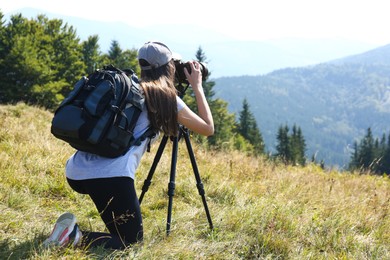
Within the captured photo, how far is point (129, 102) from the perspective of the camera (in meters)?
3.09

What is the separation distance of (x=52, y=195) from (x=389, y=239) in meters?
4.22

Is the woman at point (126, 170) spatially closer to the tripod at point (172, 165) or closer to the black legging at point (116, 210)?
the black legging at point (116, 210)

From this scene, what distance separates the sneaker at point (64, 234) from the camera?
9.91 ft

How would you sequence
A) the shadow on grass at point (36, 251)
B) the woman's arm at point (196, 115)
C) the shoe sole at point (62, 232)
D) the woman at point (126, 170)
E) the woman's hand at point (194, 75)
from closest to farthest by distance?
the shadow on grass at point (36, 251) < the shoe sole at point (62, 232) < the woman at point (126, 170) < the woman's arm at point (196, 115) < the woman's hand at point (194, 75)

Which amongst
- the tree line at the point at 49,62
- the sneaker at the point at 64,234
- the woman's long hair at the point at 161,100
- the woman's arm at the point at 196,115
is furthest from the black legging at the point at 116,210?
the tree line at the point at 49,62

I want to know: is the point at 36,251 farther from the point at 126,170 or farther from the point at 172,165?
the point at 172,165

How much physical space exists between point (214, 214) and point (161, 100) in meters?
1.97

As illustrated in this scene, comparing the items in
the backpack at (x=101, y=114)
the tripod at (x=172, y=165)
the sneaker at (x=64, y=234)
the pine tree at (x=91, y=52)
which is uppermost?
the pine tree at (x=91, y=52)

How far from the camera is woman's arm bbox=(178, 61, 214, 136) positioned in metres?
3.44

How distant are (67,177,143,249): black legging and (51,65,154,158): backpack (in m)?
0.29

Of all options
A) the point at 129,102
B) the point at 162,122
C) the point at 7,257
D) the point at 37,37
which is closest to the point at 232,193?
the point at 162,122

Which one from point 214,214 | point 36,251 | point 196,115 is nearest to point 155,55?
point 196,115

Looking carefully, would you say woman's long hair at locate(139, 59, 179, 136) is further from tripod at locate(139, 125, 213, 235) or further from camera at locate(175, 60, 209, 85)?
tripod at locate(139, 125, 213, 235)

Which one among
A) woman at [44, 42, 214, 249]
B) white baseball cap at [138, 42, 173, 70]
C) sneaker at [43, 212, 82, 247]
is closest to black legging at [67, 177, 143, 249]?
woman at [44, 42, 214, 249]
